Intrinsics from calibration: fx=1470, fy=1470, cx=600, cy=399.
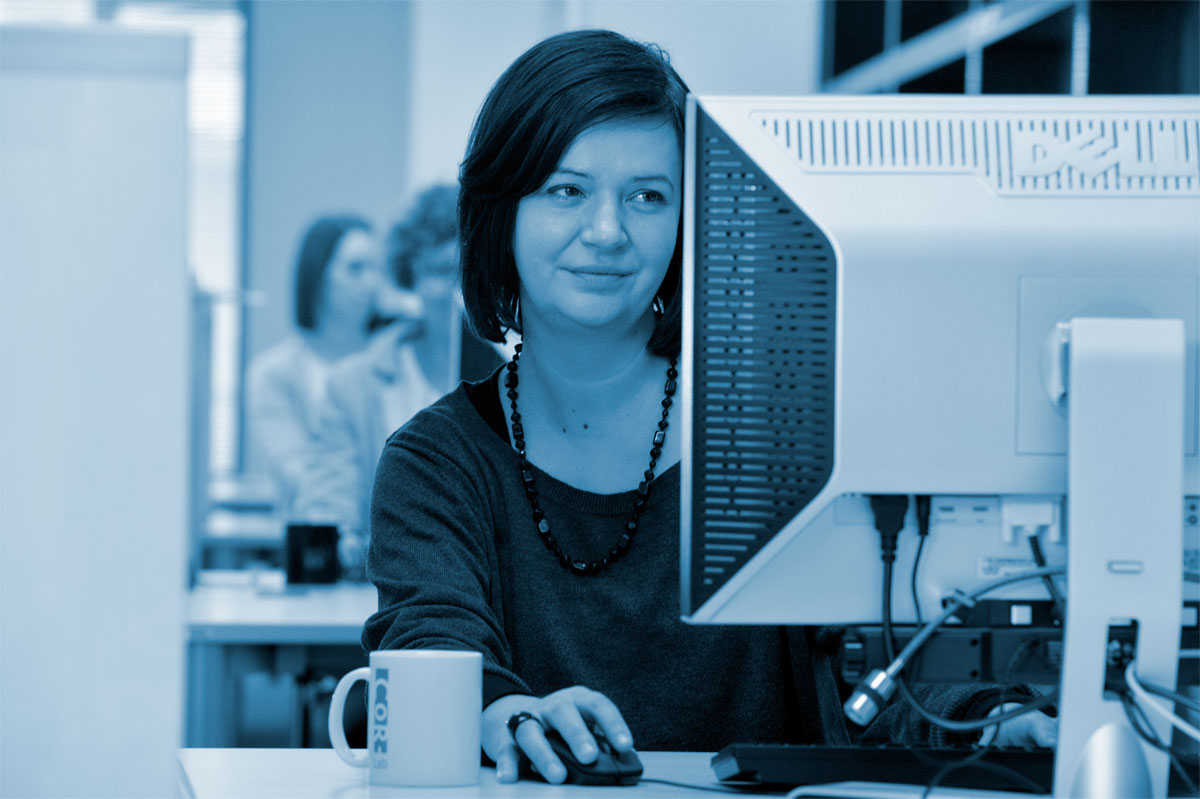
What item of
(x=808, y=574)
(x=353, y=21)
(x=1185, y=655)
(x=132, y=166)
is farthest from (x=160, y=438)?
(x=353, y=21)

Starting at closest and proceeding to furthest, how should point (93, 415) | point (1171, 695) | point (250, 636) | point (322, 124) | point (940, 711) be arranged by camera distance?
1. point (1171, 695)
2. point (940, 711)
3. point (93, 415)
4. point (250, 636)
5. point (322, 124)

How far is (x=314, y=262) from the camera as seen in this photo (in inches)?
192

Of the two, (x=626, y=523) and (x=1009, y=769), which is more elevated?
(x=626, y=523)

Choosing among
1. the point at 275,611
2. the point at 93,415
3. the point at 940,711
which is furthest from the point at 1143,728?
the point at 275,611

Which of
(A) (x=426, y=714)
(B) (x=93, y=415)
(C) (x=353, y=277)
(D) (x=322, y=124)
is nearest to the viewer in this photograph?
(A) (x=426, y=714)

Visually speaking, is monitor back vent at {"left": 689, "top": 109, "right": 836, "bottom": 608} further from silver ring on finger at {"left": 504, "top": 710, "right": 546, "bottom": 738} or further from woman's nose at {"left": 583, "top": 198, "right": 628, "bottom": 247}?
woman's nose at {"left": 583, "top": 198, "right": 628, "bottom": 247}

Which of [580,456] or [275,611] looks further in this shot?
[275,611]

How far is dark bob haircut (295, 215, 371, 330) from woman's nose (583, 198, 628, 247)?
369 cm

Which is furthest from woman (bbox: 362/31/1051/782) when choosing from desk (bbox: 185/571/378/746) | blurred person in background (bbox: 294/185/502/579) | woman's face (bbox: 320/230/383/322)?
woman's face (bbox: 320/230/383/322)

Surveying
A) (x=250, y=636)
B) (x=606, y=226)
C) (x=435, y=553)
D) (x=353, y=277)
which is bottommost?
(x=250, y=636)

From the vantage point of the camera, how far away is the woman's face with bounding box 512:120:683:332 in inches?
48.9

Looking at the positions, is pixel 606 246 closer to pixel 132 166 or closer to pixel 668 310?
pixel 668 310

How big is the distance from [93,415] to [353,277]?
3516 millimetres

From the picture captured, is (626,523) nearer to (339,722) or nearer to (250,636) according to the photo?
(339,722)
